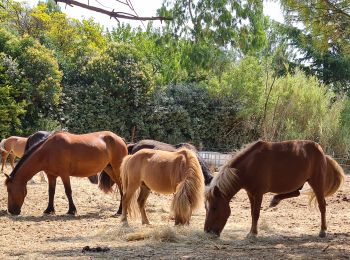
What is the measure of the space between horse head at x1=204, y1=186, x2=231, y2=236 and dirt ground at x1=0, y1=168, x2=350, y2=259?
0.50 ft

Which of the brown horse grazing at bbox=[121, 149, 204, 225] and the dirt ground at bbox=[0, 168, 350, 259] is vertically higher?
the brown horse grazing at bbox=[121, 149, 204, 225]

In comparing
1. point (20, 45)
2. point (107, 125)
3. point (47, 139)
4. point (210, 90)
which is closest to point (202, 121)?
point (210, 90)

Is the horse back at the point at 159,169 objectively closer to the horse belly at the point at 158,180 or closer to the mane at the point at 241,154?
the horse belly at the point at 158,180

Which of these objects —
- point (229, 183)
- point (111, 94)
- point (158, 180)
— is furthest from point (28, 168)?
point (111, 94)

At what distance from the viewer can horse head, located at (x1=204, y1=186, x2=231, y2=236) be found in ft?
23.9

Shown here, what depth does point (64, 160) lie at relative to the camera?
10125mm

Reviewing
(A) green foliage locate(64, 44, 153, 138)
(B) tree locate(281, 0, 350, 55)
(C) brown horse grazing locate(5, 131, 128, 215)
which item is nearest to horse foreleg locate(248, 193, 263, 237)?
(B) tree locate(281, 0, 350, 55)

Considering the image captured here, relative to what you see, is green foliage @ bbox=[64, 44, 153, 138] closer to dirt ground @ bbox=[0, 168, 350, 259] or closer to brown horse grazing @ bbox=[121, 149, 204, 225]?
dirt ground @ bbox=[0, 168, 350, 259]

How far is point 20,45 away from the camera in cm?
2236

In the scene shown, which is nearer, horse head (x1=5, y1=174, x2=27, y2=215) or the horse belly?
the horse belly

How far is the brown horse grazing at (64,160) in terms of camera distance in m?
9.90

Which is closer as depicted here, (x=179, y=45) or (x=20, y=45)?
(x=179, y=45)

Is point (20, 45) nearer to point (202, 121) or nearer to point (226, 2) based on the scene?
point (202, 121)

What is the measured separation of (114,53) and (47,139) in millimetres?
14063
